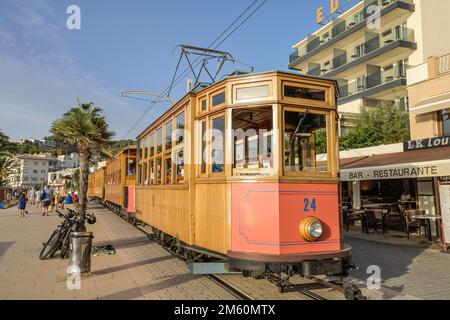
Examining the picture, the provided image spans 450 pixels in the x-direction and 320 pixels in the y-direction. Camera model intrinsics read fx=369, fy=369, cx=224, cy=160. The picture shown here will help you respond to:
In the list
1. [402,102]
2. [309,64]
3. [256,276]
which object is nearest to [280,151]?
[256,276]

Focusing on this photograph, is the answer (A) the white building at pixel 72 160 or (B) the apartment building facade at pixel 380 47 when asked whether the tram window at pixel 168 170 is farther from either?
(B) the apartment building facade at pixel 380 47

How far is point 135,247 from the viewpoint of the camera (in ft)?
31.4

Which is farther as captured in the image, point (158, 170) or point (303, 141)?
point (158, 170)

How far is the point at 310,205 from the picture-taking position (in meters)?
4.91

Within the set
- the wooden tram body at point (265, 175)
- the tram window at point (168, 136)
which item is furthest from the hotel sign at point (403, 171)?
the tram window at point (168, 136)

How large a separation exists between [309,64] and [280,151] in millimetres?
31424

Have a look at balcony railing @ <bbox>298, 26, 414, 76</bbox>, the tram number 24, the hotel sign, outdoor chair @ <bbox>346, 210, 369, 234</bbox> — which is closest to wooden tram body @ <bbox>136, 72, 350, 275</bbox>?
the tram number 24

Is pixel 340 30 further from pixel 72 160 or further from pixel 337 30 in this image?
pixel 72 160

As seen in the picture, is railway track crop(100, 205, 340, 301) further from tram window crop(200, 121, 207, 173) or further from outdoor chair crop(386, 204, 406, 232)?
outdoor chair crop(386, 204, 406, 232)

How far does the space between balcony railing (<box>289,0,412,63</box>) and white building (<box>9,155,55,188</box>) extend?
248 ft

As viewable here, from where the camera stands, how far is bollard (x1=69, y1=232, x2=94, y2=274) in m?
6.50

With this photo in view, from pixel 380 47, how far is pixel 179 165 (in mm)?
23889

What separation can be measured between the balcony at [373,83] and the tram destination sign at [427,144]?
41.2 ft

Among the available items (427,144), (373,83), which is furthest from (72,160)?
(427,144)
